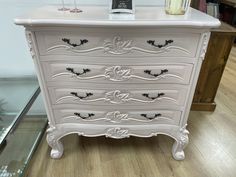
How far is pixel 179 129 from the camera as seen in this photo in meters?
1.19

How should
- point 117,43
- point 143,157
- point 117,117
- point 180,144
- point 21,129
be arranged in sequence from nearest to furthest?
point 117,43
point 117,117
point 180,144
point 143,157
point 21,129

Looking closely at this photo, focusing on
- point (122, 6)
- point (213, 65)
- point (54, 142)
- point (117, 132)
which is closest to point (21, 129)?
point (54, 142)

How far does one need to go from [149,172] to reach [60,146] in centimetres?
62

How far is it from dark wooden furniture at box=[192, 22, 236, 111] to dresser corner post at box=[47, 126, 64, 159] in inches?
49.6

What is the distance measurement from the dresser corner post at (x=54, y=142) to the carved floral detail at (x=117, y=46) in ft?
2.04

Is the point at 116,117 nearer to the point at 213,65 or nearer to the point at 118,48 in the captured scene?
the point at 118,48

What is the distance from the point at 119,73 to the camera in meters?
0.97

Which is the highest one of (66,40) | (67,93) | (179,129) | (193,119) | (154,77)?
(66,40)

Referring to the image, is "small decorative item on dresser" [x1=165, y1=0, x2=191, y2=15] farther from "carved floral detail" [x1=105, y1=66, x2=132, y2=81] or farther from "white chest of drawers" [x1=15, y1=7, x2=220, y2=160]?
"carved floral detail" [x1=105, y1=66, x2=132, y2=81]

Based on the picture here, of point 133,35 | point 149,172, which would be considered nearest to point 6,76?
point 133,35

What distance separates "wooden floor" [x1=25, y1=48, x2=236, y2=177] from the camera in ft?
4.09

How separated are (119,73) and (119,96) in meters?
0.14

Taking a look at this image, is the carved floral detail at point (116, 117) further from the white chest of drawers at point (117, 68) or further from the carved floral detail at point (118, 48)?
the carved floral detail at point (118, 48)

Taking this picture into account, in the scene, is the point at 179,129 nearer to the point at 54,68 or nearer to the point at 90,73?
the point at 90,73
